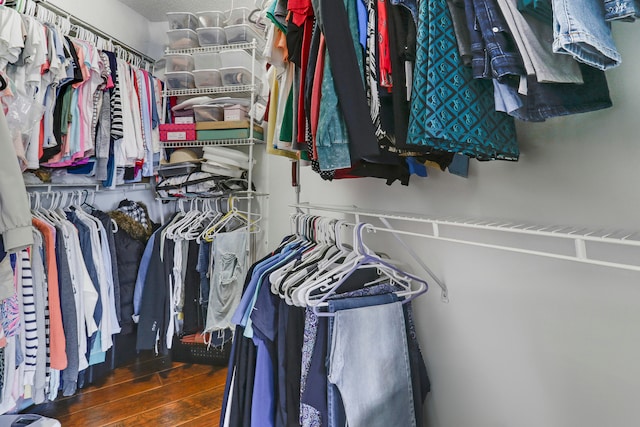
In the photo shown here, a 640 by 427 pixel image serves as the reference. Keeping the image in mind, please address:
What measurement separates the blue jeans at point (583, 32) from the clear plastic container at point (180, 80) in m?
2.36

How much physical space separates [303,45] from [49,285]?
161 centimetres

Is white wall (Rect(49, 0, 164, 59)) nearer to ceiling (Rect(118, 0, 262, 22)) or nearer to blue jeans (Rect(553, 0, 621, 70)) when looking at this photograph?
ceiling (Rect(118, 0, 262, 22))

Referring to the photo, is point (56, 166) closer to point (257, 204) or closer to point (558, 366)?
point (257, 204)

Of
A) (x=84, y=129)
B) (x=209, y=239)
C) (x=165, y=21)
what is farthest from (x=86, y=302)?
(x=165, y=21)

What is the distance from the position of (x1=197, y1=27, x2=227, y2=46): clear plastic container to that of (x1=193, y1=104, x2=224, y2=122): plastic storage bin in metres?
0.42

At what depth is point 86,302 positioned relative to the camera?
1774 mm

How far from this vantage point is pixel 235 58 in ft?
7.38

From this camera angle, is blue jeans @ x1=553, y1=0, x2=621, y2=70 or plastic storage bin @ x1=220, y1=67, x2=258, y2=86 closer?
blue jeans @ x1=553, y1=0, x2=621, y2=70

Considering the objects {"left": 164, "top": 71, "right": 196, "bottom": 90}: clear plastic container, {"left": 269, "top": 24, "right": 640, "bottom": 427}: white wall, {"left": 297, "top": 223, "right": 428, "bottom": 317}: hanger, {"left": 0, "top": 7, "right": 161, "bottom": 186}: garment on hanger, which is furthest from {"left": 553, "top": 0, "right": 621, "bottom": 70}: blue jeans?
{"left": 164, "top": 71, "right": 196, "bottom": 90}: clear plastic container

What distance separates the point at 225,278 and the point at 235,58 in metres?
1.43

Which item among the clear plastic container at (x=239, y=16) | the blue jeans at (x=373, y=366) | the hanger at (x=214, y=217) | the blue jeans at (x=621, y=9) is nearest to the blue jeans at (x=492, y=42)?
the blue jeans at (x=621, y=9)

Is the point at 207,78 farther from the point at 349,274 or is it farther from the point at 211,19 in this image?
the point at 349,274

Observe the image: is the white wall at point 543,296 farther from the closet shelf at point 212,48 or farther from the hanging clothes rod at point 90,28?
the hanging clothes rod at point 90,28

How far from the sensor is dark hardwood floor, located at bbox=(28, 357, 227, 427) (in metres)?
1.75
